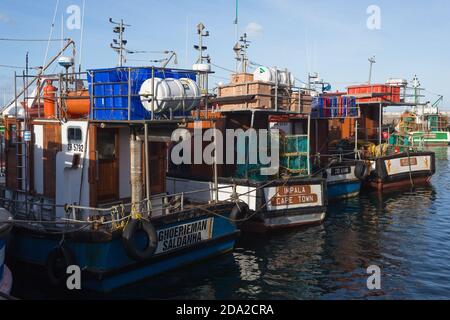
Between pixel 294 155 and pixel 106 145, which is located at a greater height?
pixel 106 145

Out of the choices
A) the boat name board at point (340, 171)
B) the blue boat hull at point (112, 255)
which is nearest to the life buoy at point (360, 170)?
the boat name board at point (340, 171)

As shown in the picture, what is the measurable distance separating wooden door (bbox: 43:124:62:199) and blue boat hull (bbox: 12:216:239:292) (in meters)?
1.56

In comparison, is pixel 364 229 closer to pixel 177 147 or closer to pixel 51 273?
pixel 177 147

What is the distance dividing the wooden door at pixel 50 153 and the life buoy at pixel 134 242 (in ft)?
11.3

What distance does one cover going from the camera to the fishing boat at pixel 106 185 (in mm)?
10766

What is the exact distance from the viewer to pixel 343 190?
23.3 m

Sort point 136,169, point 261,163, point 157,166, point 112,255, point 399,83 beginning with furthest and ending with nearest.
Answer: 1. point 399,83
2. point 261,163
3. point 157,166
4. point 136,169
5. point 112,255

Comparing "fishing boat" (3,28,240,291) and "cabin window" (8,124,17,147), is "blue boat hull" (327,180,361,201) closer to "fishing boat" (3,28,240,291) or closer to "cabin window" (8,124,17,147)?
"fishing boat" (3,28,240,291)

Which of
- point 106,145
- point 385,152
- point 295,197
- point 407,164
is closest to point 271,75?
point 295,197

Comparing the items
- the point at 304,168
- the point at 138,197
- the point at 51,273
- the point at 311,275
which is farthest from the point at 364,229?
the point at 51,273

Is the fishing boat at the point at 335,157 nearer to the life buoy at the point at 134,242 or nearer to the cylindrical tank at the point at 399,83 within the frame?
the cylindrical tank at the point at 399,83

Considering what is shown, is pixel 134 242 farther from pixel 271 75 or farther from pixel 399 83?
pixel 399 83

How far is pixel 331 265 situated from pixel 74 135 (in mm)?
8157

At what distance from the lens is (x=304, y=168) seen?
59.5ft
